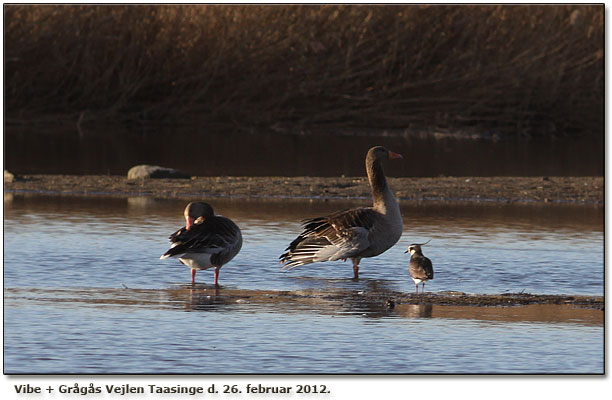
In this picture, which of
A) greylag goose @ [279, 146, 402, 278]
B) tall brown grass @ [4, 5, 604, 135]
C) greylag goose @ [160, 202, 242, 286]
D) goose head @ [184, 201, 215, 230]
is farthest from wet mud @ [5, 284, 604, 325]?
tall brown grass @ [4, 5, 604, 135]

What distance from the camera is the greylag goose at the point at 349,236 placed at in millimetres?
11719

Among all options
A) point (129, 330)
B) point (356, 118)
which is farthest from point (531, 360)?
point (356, 118)

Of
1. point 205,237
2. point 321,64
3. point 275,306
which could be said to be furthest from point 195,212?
point 321,64

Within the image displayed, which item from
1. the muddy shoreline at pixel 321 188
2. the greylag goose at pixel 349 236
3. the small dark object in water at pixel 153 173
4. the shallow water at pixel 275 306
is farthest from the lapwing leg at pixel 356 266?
the small dark object in water at pixel 153 173

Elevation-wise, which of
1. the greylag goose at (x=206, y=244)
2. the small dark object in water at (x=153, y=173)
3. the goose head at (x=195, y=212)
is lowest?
the greylag goose at (x=206, y=244)

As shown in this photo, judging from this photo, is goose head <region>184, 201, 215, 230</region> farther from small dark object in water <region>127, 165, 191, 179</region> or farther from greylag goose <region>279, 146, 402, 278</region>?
small dark object in water <region>127, 165, 191, 179</region>

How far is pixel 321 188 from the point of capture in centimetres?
2045

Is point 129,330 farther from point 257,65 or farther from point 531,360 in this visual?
point 257,65

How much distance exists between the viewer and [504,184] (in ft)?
69.8

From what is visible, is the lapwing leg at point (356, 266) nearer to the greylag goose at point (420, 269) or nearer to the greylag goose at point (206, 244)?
the greylag goose at point (420, 269)

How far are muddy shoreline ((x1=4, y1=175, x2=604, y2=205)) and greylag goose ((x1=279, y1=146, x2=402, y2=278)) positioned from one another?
7.35 meters

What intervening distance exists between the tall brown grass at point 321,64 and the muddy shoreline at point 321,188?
17420mm

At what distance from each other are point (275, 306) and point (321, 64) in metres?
31.4
